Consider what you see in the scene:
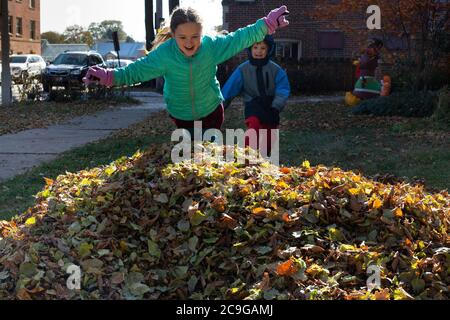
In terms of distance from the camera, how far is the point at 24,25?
194ft

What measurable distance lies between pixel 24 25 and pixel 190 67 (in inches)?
2275

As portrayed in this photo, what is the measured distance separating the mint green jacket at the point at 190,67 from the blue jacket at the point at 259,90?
67.3 inches

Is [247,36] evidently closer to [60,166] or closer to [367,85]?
[60,166]

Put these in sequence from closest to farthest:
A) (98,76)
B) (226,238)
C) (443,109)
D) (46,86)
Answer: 1. (226,238)
2. (98,76)
3. (443,109)
4. (46,86)

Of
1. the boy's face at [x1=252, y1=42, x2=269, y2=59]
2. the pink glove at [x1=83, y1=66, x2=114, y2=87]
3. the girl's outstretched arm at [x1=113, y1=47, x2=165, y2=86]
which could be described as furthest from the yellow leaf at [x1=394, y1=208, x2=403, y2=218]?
the boy's face at [x1=252, y1=42, x2=269, y2=59]

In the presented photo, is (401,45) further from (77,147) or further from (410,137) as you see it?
(77,147)

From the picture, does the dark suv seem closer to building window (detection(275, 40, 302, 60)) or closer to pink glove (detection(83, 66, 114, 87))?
building window (detection(275, 40, 302, 60))

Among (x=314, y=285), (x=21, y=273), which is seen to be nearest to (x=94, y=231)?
(x=21, y=273)

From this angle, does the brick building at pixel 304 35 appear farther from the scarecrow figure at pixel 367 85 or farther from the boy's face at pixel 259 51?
the boy's face at pixel 259 51

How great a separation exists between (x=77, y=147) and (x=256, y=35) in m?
5.92

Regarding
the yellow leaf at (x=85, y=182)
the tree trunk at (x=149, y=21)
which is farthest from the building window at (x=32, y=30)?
the yellow leaf at (x=85, y=182)

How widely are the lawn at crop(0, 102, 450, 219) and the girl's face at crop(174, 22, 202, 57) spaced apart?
165cm

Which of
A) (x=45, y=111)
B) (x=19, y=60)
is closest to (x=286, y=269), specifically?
(x=45, y=111)
